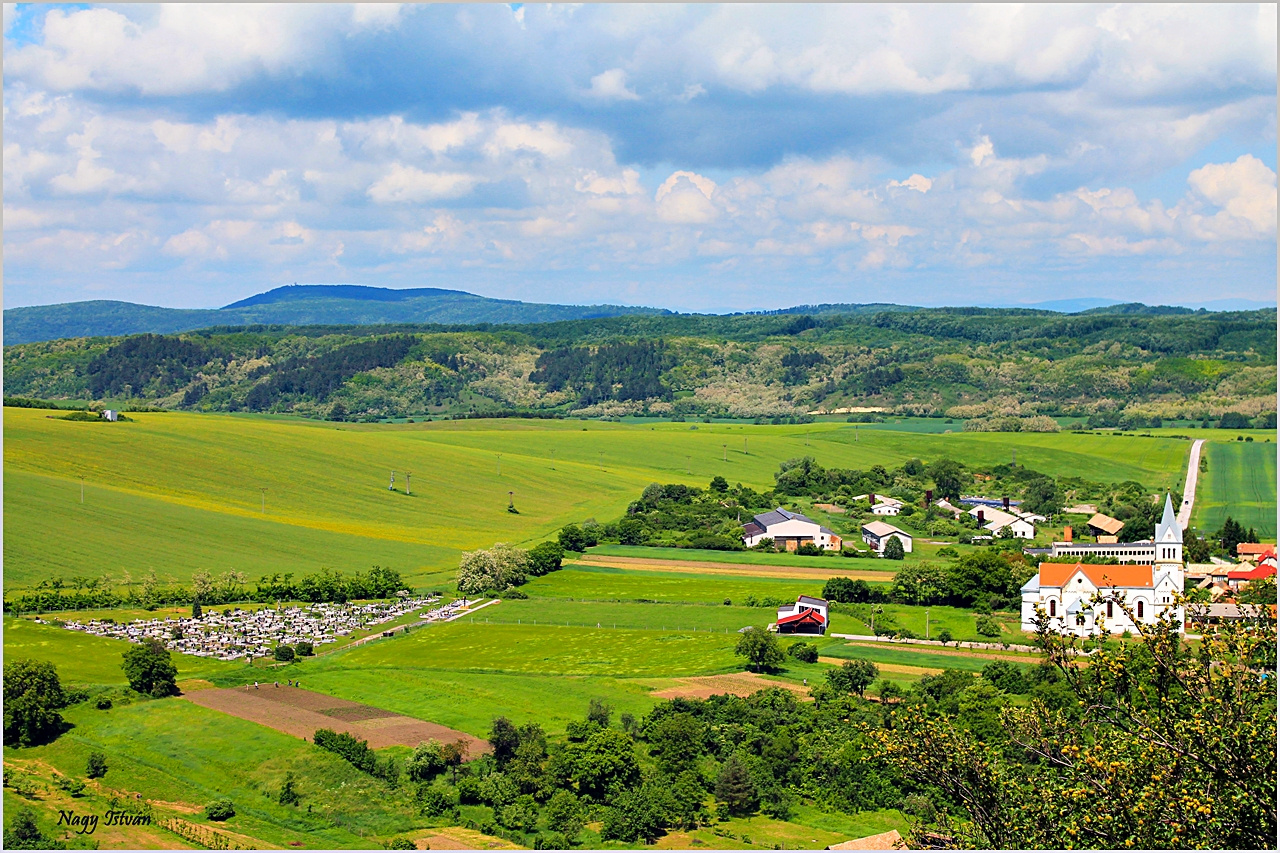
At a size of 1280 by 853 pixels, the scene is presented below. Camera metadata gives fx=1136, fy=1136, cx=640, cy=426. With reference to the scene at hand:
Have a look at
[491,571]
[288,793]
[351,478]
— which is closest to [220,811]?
[288,793]

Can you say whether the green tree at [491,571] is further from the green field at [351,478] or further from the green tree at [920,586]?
the green tree at [920,586]

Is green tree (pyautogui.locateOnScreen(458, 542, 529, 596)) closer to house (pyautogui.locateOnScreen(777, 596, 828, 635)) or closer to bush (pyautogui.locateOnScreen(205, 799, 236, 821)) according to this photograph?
house (pyautogui.locateOnScreen(777, 596, 828, 635))

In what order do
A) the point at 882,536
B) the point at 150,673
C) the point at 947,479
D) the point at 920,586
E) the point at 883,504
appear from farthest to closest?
the point at 947,479
the point at 883,504
the point at 882,536
the point at 920,586
the point at 150,673

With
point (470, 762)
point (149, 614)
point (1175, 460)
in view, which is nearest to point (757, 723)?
point (470, 762)

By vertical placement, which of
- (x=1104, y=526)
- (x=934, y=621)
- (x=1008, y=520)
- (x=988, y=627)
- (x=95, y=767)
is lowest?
(x=934, y=621)

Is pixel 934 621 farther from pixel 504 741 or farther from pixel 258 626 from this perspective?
pixel 258 626

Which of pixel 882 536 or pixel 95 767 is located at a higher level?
pixel 882 536

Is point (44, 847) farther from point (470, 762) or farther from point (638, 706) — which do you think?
point (638, 706)

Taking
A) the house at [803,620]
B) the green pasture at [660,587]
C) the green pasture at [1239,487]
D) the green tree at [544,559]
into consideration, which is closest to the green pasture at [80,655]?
the green pasture at [660,587]
